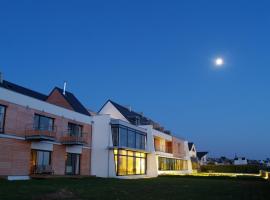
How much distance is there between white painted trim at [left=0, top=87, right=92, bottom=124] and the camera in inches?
875

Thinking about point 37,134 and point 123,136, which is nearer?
point 37,134

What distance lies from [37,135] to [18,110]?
213 centimetres

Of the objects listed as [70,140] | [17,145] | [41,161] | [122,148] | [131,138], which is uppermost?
[131,138]

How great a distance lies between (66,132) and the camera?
94.2 ft

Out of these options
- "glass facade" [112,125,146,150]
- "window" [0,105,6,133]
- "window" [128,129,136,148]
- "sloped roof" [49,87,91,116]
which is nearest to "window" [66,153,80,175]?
"glass facade" [112,125,146,150]

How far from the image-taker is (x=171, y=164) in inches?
1914

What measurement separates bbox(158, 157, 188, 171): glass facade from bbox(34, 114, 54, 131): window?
1956cm

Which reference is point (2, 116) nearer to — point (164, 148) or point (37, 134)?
point (37, 134)

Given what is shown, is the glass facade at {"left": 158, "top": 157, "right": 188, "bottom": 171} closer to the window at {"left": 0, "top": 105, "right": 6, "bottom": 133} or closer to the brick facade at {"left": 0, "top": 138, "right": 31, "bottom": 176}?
the brick facade at {"left": 0, "top": 138, "right": 31, "bottom": 176}

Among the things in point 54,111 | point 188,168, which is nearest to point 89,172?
point 54,111

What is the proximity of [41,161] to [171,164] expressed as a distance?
26577mm

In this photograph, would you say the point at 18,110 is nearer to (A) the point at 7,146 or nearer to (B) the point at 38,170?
(A) the point at 7,146

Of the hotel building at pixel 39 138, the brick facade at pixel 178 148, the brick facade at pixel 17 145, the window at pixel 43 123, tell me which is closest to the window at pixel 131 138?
the hotel building at pixel 39 138

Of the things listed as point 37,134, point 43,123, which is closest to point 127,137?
point 43,123
